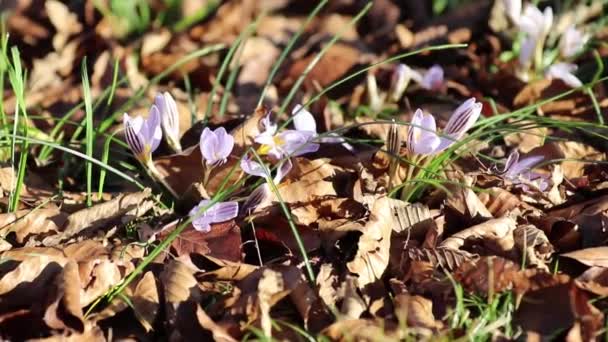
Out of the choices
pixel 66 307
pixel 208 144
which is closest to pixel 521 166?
pixel 208 144

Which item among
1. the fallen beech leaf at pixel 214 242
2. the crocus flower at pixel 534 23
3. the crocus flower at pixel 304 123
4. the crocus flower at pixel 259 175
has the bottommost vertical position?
the fallen beech leaf at pixel 214 242

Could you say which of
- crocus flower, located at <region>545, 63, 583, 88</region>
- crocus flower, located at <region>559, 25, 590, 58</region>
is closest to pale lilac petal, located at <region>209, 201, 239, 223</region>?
crocus flower, located at <region>545, 63, 583, 88</region>

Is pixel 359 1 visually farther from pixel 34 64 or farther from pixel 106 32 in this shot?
pixel 34 64

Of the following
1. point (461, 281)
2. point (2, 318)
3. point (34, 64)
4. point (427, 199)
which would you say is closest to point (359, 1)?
point (34, 64)

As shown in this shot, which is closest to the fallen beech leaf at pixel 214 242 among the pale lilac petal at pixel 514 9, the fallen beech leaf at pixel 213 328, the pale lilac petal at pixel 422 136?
the fallen beech leaf at pixel 213 328

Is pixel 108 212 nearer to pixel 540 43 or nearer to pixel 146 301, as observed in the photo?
pixel 146 301

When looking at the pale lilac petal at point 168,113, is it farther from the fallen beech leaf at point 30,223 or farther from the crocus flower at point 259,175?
the fallen beech leaf at point 30,223

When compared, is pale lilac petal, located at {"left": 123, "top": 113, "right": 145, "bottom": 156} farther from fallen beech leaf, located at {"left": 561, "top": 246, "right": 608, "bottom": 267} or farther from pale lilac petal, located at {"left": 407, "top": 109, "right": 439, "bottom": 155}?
fallen beech leaf, located at {"left": 561, "top": 246, "right": 608, "bottom": 267}
